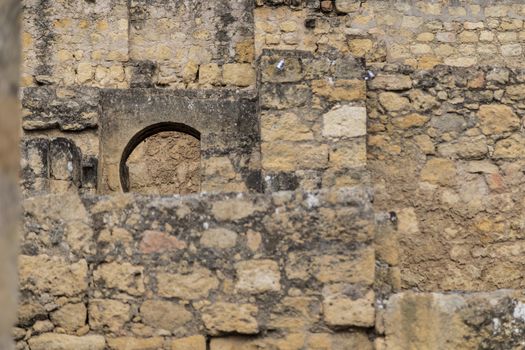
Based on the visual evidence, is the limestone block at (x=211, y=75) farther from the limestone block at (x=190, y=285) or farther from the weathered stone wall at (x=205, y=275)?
the limestone block at (x=190, y=285)

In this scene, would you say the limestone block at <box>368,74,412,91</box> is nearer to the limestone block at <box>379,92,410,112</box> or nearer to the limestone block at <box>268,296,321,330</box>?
the limestone block at <box>379,92,410,112</box>

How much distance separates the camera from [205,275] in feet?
19.1

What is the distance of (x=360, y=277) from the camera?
5773 millimetres

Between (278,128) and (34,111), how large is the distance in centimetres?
227

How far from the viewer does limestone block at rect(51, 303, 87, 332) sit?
5.83 metres

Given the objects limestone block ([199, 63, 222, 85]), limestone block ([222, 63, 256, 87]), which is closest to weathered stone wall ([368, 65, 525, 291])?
limestone block ([222, 63, 256, 87])

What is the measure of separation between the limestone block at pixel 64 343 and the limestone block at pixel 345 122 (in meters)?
2.69

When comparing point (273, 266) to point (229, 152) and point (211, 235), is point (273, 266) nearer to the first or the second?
point (211, 235)

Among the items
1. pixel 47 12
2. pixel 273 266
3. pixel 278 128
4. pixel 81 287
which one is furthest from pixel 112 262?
pixel 47 12

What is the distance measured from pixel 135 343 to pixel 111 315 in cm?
18

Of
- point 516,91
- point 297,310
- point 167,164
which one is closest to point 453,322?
point 297,310

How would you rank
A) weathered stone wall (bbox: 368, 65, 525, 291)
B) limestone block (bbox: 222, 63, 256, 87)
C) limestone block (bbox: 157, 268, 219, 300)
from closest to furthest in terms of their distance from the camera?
limestone block (bbox: 157, 268, 219, 300)
weathered stone wall (bbox: 368, 65, 525, 291)
limestone block (bbox: 222, 63, 256, 87)

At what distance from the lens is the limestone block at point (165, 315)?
5.80 m

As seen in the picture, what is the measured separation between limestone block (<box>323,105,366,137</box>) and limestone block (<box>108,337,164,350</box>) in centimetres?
254
